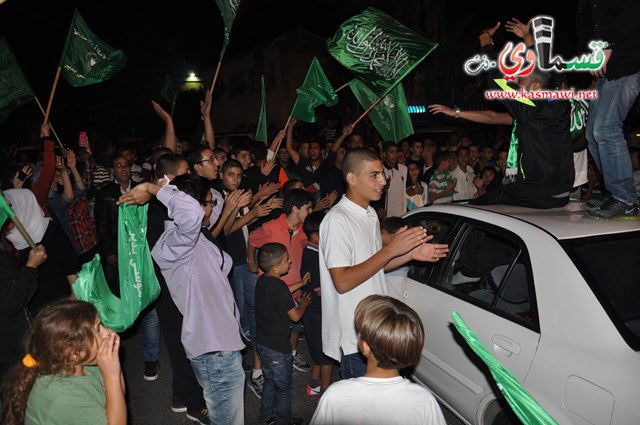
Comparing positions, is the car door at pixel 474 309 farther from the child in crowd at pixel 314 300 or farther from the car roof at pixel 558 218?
the child in crowd at pixel 314 300

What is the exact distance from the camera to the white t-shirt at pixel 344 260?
3.09 metres

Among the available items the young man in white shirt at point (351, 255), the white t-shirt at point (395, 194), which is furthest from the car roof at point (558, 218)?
the white t-shirt at point (395, 194)

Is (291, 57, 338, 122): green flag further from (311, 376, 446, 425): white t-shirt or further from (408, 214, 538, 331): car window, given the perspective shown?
(311, 376, 446, 425): white t-shirt

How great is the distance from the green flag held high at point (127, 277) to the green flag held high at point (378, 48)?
14.3ft

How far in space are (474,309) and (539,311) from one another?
56 centimetres

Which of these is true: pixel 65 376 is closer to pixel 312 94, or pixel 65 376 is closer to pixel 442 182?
pixel 312 94

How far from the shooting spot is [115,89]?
39406 mm

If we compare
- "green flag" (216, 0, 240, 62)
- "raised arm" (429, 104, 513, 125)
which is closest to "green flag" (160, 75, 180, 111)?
"green flag" (216, 0, 240, 62)

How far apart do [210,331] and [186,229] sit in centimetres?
76

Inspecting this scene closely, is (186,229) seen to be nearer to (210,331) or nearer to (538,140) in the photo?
(210,331)

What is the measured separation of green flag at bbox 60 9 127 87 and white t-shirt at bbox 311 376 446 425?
6.66m

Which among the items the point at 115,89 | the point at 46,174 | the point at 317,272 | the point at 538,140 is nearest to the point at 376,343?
the point at 317,272

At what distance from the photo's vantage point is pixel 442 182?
26.6ft

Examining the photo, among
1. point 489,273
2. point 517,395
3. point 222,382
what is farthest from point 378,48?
point 517,395
